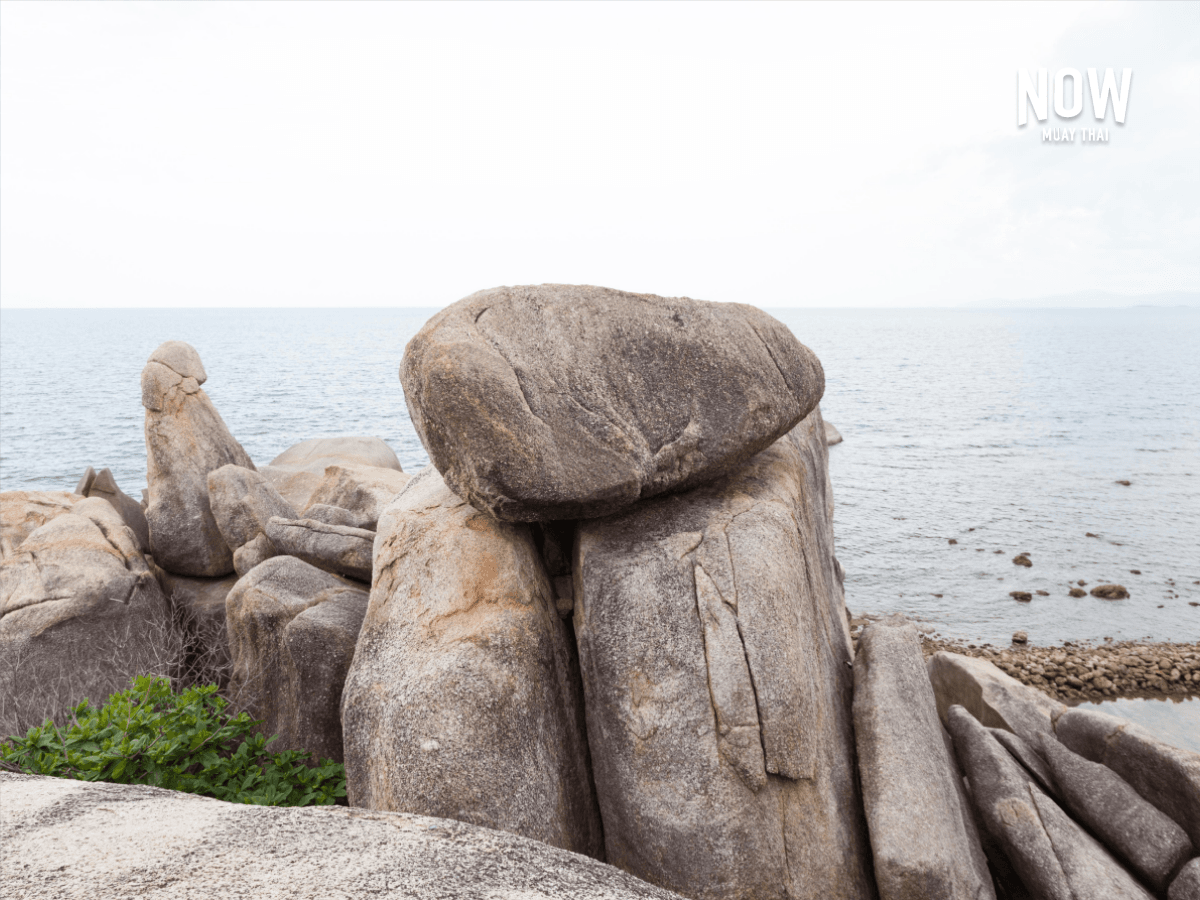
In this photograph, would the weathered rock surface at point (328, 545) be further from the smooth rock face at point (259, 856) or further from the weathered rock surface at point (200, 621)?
the smooth rock face at point (259, 856)

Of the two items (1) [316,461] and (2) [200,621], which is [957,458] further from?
(2) [200,621]

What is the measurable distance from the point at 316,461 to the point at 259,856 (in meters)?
19.4

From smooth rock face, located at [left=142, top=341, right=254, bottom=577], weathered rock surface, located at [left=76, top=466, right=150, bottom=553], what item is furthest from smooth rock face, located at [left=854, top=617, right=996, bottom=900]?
weathered rock surface, located at [left=76, top=466, right=150, bottom=553]

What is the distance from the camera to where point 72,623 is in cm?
1144

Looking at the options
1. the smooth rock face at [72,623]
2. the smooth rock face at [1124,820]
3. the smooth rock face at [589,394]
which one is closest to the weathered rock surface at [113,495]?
the smooth rock face at [72,623]

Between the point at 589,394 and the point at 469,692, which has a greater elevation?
the point at 589,394

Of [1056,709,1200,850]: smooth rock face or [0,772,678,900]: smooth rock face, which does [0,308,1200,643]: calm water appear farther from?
[0,772,678,900]: smooth rock face

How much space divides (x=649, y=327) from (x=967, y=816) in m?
5.53

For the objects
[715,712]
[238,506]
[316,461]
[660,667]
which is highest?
[238,506]

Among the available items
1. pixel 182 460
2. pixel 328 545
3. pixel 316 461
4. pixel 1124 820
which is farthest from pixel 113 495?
pixel 1124 820

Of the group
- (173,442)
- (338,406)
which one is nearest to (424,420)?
(173,442)

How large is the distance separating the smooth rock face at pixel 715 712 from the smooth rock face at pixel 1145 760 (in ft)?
11.5

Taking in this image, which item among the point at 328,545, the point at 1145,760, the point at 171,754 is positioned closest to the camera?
the point at 171,754

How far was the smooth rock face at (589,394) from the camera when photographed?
6.31m
